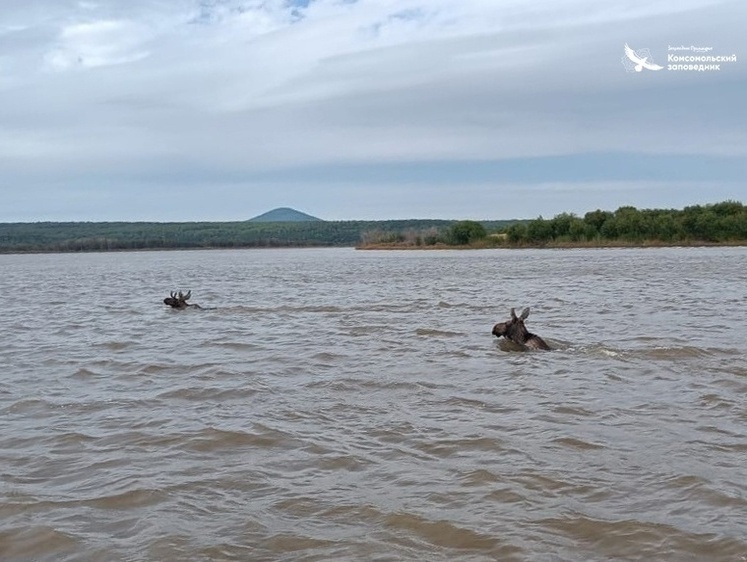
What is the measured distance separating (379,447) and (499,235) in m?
127

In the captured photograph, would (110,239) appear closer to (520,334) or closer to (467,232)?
(467,232)

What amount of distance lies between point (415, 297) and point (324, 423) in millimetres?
20832

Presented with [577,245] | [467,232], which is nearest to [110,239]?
[467,232]

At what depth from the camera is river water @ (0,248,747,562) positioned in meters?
5.43

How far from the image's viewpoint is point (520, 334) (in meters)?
14.7

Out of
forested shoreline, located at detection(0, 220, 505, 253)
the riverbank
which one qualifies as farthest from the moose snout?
forested shoreline, located at detection(0, 220, 505, 253)

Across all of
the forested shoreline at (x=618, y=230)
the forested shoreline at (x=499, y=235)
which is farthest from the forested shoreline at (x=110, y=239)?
the forested shoreline at (x=618, y=230)

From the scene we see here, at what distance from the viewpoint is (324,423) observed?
8.85 metres

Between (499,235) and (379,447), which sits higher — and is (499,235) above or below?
above

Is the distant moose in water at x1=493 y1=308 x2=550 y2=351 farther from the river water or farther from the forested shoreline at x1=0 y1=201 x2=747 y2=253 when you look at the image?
the forested shoreline at x1=0 y1=201 x2=747 y2=253

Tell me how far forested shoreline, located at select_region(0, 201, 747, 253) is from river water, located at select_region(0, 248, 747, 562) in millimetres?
89917

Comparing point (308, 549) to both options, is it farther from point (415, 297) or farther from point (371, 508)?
point (415, 297)

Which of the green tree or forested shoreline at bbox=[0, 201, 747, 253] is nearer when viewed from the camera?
forested shoreline at bbox=[0, 201, 747, 253]

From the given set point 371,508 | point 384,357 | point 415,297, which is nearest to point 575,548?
point 371,508
